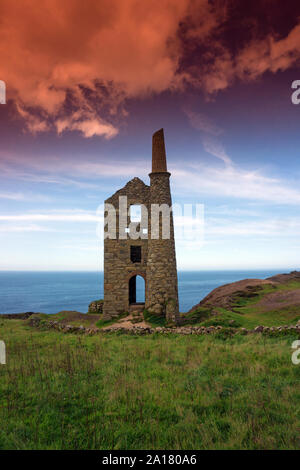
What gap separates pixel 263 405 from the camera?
5613 millimetres

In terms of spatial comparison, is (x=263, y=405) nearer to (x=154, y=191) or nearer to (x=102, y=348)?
(x=102, y=348)

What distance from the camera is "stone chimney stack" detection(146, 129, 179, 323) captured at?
18672mm

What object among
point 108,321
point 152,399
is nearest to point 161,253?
point 108,321

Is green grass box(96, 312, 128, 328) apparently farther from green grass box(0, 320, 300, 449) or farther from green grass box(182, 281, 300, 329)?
green grass box(0, 320, 300, 449)

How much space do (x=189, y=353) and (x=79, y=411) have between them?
5357 mm

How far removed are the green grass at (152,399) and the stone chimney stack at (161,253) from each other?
800cm

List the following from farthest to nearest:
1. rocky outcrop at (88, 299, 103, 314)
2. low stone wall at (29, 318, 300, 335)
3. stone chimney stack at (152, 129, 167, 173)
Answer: rocky outcrop at (88, 299, 103, 314)
stone chimney stack at (152, 129, 167, 173)
low stone wall at (29, 318, 300, 335)

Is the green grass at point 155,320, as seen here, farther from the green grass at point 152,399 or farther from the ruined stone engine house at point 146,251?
the green grass at point 152,399

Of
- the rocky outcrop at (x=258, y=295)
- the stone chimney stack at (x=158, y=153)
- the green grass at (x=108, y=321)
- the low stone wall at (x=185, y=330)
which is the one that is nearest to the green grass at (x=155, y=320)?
the green grass at (x=108, y=321)

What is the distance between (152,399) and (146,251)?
604 inches

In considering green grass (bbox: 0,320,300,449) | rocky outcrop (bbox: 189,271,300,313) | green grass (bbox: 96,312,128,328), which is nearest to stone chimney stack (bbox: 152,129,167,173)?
green grass (bbox: 96,312,128,328)

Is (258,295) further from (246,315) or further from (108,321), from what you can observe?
(108,321)

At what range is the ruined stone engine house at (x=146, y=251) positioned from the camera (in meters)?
18.8
